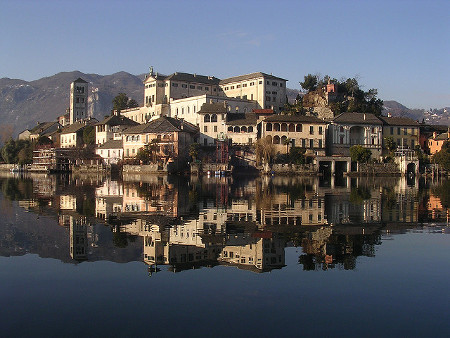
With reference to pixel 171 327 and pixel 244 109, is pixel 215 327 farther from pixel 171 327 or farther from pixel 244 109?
pixel 244 109

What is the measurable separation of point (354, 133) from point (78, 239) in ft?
264

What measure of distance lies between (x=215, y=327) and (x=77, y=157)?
3954 inches

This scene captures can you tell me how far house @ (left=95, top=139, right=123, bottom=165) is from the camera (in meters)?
98.3

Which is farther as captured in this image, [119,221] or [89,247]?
[119,221]

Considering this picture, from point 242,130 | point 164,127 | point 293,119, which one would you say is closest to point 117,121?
point 164,127

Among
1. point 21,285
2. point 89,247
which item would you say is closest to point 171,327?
point 21,285

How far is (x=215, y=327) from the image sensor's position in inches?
349

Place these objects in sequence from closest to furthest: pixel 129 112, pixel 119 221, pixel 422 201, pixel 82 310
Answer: pixel 82 310 < pixel 119 221 < pixel 422 201 < pixel 129 112

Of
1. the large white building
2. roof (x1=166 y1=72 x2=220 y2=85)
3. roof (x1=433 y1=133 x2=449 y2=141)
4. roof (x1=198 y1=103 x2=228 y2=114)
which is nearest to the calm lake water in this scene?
roof (x1=198 y1=103 x2=228 y2=114)

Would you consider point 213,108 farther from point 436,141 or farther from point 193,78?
point 436,141

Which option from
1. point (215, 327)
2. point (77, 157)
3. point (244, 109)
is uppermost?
point (244, 109)

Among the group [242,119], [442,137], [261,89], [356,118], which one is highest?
[261,89]

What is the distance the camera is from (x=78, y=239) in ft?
57.2

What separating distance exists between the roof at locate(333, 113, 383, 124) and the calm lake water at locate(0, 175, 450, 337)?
6970 centimetres
